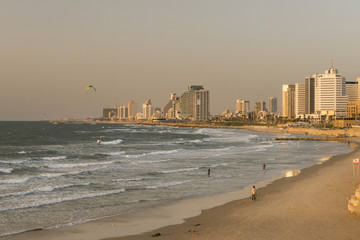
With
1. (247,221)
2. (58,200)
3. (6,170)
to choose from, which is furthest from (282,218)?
(6,170)

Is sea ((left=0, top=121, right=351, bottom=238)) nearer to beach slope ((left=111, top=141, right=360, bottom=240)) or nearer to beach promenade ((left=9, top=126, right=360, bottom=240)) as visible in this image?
beach promenade ((left=9, top=126, right=360, bottom=240))

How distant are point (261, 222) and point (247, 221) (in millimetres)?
868

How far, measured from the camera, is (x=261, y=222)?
22156 millimetres

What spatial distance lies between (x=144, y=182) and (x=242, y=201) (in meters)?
11.9

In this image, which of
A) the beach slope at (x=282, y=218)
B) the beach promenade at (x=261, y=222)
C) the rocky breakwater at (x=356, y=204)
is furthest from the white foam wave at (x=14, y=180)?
the rocky breakwater at (x=356, y=204)

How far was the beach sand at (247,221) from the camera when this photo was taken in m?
19.8

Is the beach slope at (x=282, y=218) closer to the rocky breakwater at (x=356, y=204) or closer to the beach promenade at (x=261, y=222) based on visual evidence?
the beach promenade at (x=261, y=222)

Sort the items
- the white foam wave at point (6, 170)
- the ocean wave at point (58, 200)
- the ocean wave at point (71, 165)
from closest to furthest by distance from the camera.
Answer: the ocean wave at point (58, 200), the white foam wave at point (6, 170), the ocean wave at point (71, 165)

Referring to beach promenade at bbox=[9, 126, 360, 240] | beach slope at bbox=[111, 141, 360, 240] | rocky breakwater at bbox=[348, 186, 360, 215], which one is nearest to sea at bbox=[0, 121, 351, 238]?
beach promenade at bbox=[9, 126, 360, 240]

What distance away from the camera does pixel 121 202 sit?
28234 millimetres

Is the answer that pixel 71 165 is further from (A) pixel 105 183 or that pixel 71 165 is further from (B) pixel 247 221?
(B) pixel 247 221

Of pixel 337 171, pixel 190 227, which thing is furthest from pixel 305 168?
pixel 190 227

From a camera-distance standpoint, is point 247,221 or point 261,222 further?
point 247,221

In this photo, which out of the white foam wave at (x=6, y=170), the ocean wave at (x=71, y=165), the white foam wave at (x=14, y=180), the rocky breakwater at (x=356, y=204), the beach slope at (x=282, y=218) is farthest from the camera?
the ocean wave at (x=71, y=165)
